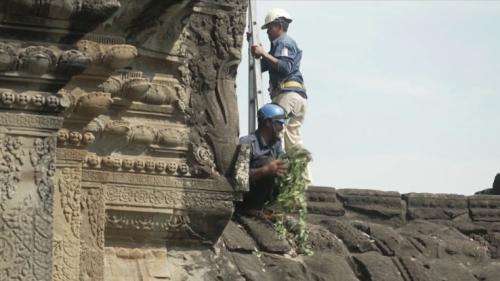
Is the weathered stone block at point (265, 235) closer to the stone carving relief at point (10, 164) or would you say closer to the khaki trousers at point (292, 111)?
the khaki trousers at point (292, 111)

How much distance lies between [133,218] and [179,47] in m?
1.17

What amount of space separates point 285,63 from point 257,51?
0.24m

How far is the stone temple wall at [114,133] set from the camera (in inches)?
412

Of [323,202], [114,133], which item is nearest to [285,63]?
[323,202]

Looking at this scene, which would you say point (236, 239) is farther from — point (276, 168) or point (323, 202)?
point (323, 202)

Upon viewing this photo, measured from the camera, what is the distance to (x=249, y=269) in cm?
1387

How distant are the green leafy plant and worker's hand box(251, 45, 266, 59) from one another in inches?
55.7

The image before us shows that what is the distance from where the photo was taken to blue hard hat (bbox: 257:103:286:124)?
14.5 meters

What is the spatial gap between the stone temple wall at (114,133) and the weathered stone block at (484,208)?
12.8ft

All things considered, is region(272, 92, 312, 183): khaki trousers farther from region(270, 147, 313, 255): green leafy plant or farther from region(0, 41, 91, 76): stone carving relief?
region(0, 41, 91, 76): stone carving relief

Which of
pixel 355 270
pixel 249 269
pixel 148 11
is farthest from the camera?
pixel 355 270

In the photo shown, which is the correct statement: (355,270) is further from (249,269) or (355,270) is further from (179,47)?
(179,47)

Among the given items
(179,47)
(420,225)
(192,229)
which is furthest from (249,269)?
(420,225)

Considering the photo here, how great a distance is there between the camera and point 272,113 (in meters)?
14.6
